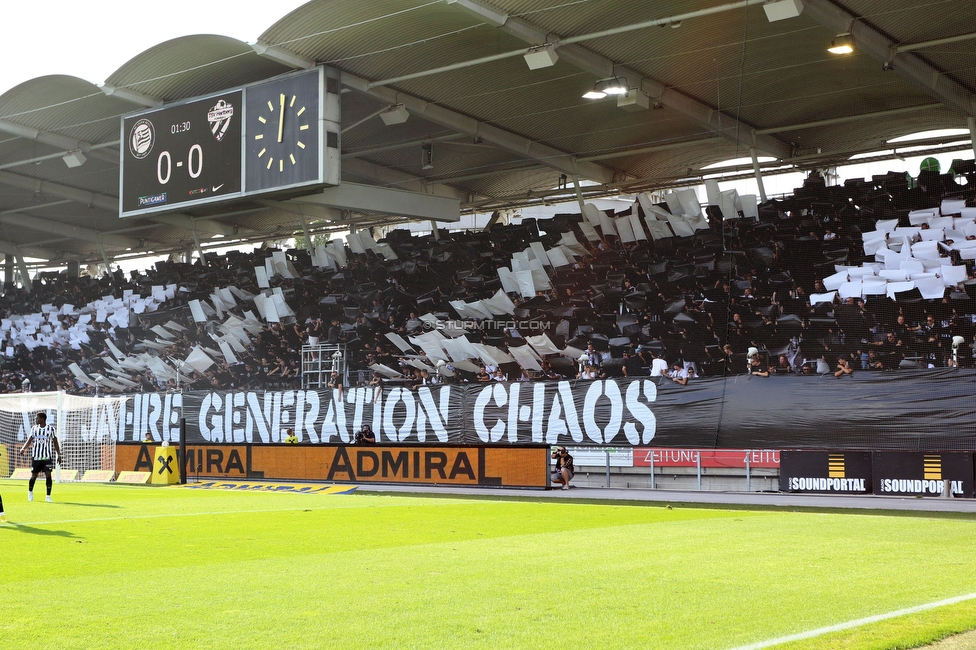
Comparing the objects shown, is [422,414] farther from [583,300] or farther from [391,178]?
[391,178]

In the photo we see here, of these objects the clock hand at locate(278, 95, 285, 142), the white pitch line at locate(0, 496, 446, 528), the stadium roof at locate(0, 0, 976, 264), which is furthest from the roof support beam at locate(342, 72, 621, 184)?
the white pitch line at locate(0, 496, 446, 528)

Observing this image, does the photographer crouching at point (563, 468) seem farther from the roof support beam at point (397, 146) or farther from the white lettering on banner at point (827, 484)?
the roof support beam at point (397, 146)

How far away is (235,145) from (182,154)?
190 centimetres

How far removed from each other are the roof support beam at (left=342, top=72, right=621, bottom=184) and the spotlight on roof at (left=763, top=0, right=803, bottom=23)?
10.8 metres

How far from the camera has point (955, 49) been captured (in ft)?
78.8

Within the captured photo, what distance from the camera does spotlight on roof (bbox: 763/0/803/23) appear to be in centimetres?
2023

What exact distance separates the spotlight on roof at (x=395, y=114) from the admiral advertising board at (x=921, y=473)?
15045 millimetres

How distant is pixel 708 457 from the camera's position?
2398cm

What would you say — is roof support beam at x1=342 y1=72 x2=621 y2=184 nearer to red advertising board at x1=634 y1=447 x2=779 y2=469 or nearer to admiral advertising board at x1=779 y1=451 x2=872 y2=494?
red advertising board at x1=634 y1=447 x2=779 y2=469

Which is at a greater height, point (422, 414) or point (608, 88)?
point (608, 88)

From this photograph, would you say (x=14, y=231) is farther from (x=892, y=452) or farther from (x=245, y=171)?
(x=892, y=452)

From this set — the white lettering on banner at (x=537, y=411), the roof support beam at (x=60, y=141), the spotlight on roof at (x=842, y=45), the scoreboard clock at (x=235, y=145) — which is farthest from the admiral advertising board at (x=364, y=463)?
the spotlight on roof at (x=842, y=45)

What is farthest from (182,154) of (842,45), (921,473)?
(921,473)

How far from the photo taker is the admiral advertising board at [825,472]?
71.9 ft
